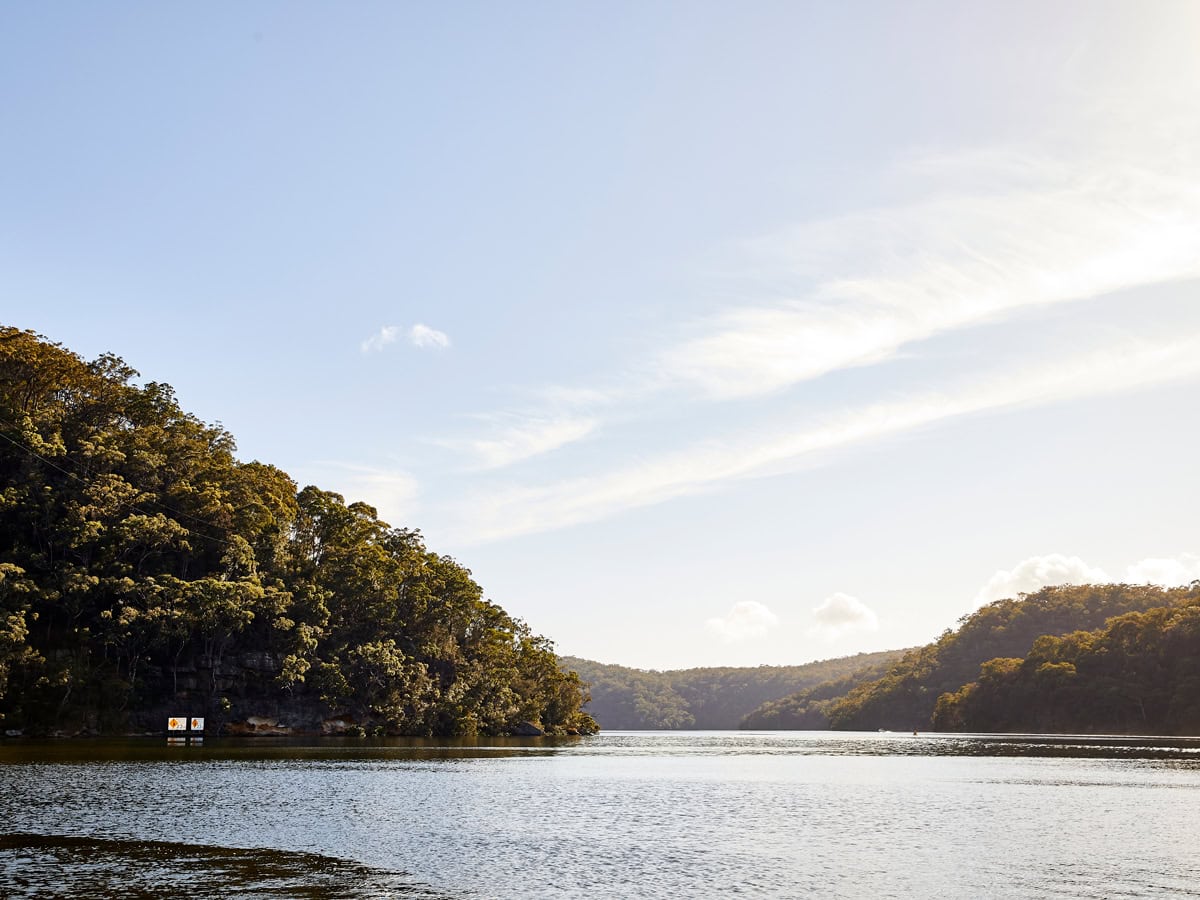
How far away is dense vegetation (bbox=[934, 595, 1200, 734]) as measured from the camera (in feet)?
561

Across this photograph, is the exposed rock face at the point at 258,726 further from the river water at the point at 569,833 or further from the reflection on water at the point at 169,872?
the reflection on water at the point at 169,872

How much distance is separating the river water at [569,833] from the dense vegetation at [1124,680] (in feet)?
423

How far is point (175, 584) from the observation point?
10675cm

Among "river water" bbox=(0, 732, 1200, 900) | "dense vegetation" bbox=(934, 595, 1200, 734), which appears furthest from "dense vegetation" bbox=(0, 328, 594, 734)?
"dense vegetation" bbox=(934, 595, 1200, 734)

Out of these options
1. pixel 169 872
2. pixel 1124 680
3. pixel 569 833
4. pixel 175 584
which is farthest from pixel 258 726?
pixel 1124 680

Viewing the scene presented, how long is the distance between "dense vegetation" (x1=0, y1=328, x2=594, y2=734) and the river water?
41.1m

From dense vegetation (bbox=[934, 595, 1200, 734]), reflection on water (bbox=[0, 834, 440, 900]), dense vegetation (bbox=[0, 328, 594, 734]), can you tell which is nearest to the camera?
reflection on water (bbox=[0, 834, 440, 900])

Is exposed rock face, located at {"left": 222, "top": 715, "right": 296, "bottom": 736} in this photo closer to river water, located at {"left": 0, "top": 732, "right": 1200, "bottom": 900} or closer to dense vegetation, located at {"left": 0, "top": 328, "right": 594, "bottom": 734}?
dense vegetation, located at {"left": 0, "top": 328, "right": 594, "bottom": 734}

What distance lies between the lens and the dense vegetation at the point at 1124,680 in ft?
561

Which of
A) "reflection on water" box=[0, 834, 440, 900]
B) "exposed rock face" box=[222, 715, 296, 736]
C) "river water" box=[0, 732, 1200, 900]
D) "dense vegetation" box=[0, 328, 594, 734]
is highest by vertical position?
"dense vegetation" box=[0, 328, 594, 734]

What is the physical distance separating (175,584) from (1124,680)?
163m

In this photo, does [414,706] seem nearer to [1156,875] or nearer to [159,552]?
[159,552]

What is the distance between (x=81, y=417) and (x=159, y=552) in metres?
19.6

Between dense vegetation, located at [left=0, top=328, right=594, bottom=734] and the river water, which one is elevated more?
dense vegetation, located at [left=0, top=328, right=594, bottom=734]
